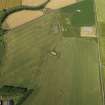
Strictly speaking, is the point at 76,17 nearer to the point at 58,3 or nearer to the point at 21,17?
the point at 58,3

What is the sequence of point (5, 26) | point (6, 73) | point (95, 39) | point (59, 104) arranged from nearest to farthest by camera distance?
point (59, 104), point (6, 73), point (95, 39), point (5, 26)

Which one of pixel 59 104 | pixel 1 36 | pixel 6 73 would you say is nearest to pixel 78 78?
pixel 59 104

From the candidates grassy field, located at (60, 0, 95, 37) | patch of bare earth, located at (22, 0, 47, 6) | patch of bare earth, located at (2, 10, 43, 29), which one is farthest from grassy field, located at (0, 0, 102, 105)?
patch of bare earth, located at (22, 0, 47, 6)

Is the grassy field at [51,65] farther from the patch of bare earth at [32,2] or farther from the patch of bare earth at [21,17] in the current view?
the patch of bare earth at [32,2]

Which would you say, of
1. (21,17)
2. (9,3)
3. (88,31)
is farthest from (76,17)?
(9,3)

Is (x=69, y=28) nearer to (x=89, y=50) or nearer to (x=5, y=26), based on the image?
(x=89, y=50)

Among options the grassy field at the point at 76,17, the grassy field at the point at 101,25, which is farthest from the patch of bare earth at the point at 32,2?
the grassy field at the point at 101,25

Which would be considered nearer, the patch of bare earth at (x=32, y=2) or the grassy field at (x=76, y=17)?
the grassy field at (x=76, y=17)
